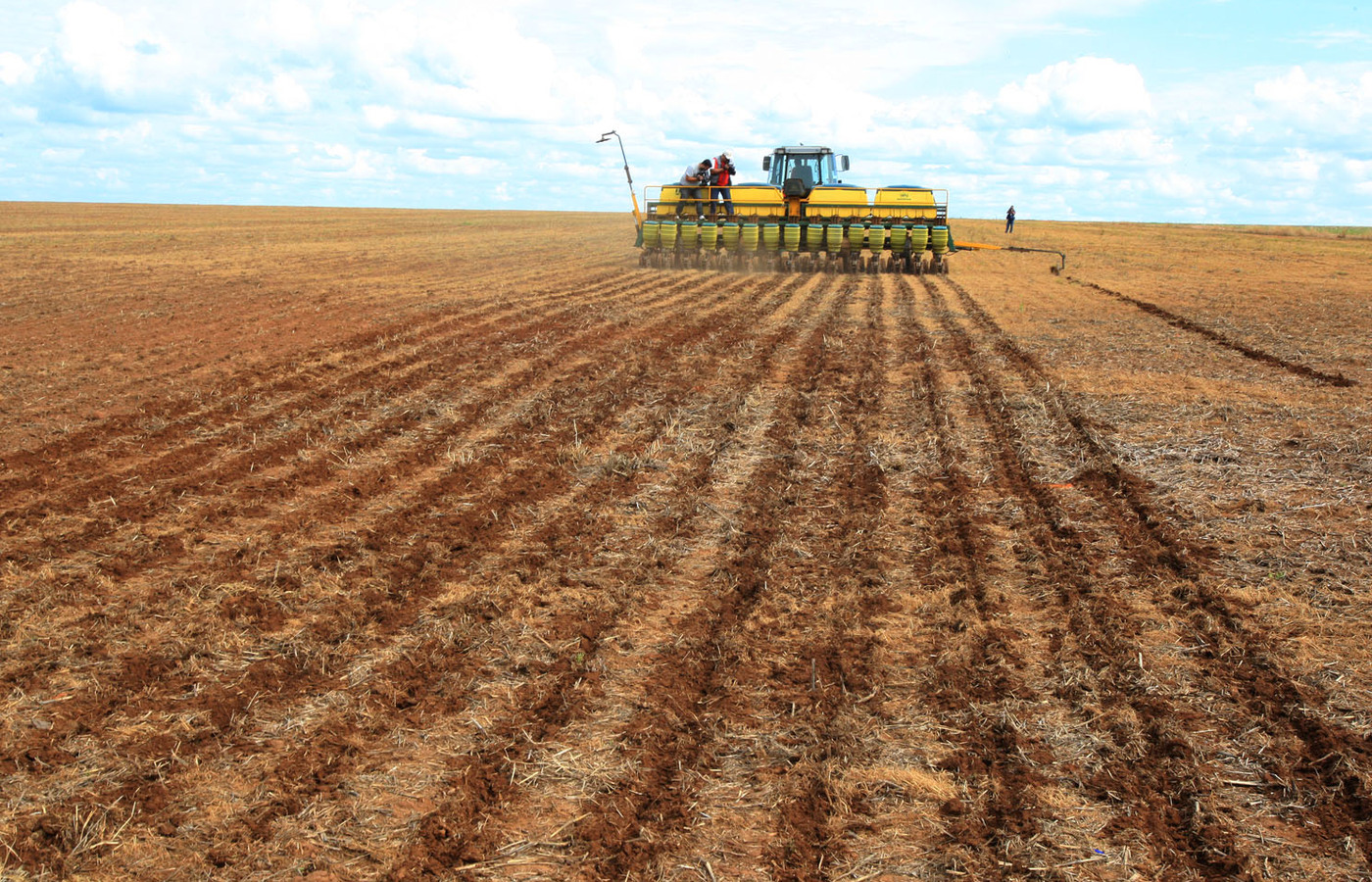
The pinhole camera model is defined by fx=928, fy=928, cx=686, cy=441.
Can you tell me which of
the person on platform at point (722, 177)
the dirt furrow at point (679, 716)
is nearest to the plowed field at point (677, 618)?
the dirt furrow at point (679, 716)

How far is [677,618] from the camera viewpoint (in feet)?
16.4

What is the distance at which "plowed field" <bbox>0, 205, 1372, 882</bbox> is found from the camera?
3336mm

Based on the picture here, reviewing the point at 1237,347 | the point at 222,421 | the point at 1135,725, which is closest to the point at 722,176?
the point at 1237,347

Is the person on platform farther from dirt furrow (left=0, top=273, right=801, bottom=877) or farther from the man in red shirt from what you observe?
dirt furrow (left=0, top=273, right=801, bottom=877)

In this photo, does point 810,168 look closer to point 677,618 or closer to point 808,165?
point 808,165

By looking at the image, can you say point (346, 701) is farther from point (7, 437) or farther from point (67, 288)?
point (67, 288)

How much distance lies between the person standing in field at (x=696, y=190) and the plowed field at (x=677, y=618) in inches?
628

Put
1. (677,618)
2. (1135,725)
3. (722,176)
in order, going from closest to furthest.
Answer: (1135,725) → (677,618) → (722,176)

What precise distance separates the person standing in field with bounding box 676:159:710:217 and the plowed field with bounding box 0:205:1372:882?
52.4 feet

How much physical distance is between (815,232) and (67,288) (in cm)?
1759

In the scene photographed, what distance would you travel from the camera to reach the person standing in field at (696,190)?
2666cm

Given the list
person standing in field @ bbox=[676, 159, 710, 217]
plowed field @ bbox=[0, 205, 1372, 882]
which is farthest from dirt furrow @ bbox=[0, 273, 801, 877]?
person standing in field @ bbox=[676, 159, 710, 217]

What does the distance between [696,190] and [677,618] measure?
23364mm

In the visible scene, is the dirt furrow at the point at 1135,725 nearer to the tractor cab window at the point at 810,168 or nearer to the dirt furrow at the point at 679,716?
the dirt furrow at the point at 679,716
